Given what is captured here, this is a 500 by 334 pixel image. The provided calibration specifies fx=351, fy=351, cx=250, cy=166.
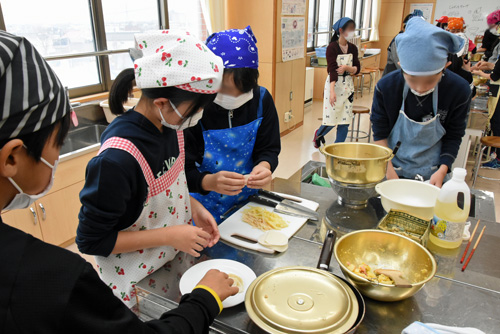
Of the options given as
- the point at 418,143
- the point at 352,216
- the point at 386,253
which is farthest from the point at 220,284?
the point at 418,143

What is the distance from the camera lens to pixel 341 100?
4.32m

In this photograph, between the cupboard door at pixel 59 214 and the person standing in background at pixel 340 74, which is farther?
the person standing in background at pixel 340 74

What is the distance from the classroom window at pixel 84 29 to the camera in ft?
9.09

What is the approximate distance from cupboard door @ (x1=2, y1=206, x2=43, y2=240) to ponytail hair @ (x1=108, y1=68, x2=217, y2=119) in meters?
1.67

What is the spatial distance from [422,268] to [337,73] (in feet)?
11.7

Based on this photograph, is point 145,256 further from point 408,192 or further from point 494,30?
point 494,30

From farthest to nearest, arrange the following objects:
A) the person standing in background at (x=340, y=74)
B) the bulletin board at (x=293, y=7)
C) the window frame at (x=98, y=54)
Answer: the bulletin board at (x=293, y=7) → the person standing in background at (x=340, y=74) → the window frame at (x=98, y=54)

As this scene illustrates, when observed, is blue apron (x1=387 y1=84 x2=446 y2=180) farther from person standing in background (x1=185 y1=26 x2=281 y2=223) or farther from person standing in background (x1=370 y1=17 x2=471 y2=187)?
person standing in background (x1=185 y1=26 x2=281 y2=223)

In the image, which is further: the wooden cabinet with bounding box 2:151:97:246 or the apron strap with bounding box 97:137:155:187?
the wooden cabinet with bounding box 2:151:97:246

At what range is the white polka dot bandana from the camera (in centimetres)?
94

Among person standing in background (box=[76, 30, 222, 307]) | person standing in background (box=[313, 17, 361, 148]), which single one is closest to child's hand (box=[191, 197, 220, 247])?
person standing in background (box=[76, 30, 222, 307])

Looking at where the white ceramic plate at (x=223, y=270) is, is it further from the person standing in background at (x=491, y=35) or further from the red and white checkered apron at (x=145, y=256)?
the person standing in background at (x=491, y=35)

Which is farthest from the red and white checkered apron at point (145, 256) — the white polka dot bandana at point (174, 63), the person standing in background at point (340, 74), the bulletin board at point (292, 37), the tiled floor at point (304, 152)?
the bulletin board at point (292, 37)

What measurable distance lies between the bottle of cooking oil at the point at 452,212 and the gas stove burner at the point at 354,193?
0.87 ft
